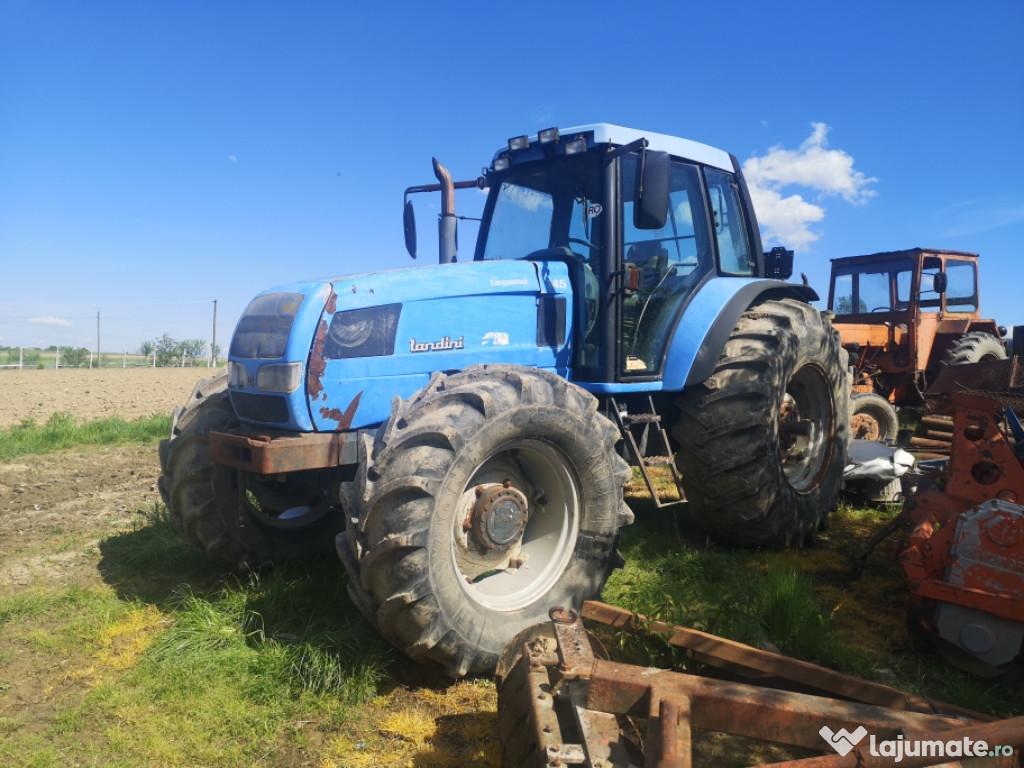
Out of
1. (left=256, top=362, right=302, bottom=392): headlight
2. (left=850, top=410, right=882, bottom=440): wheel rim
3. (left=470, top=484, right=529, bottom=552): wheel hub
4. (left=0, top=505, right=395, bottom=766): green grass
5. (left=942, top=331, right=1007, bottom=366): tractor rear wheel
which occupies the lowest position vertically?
(left=0, top=505, right=395, bottom=766): green grass

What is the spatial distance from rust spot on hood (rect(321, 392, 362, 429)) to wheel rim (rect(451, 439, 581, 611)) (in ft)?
2.05

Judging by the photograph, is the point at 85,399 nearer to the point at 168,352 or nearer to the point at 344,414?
the point at 344,414

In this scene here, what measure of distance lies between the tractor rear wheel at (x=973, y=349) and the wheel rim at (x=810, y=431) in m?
5.80

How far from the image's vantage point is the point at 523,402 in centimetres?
306

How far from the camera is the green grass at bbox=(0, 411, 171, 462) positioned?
827 cm

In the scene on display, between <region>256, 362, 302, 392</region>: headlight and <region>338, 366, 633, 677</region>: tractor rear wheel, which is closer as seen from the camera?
<region>338, 366, 633, 677</region>: tractor rear wheel

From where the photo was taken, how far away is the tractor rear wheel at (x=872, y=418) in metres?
6.80

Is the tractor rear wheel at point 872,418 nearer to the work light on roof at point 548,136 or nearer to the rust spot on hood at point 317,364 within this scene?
the work light on roof at point 548,136

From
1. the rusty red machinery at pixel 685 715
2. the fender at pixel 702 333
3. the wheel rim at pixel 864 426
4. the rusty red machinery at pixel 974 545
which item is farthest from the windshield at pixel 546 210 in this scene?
the wheel rim at pixel 864 426

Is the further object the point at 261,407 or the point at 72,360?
the point at 72,360

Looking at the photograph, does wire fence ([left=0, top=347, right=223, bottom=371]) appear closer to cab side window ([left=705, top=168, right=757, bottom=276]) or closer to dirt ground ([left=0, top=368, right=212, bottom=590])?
dirt ground ([left=0, top=368, right=212, bottom=590])

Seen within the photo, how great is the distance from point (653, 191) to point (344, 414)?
182 centimetres

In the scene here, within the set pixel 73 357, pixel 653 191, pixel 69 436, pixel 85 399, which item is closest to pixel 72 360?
pixel 73 357

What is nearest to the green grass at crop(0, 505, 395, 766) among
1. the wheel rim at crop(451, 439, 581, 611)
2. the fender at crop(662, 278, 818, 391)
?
the wheel rim at crop(451, 439, 581, 611)
